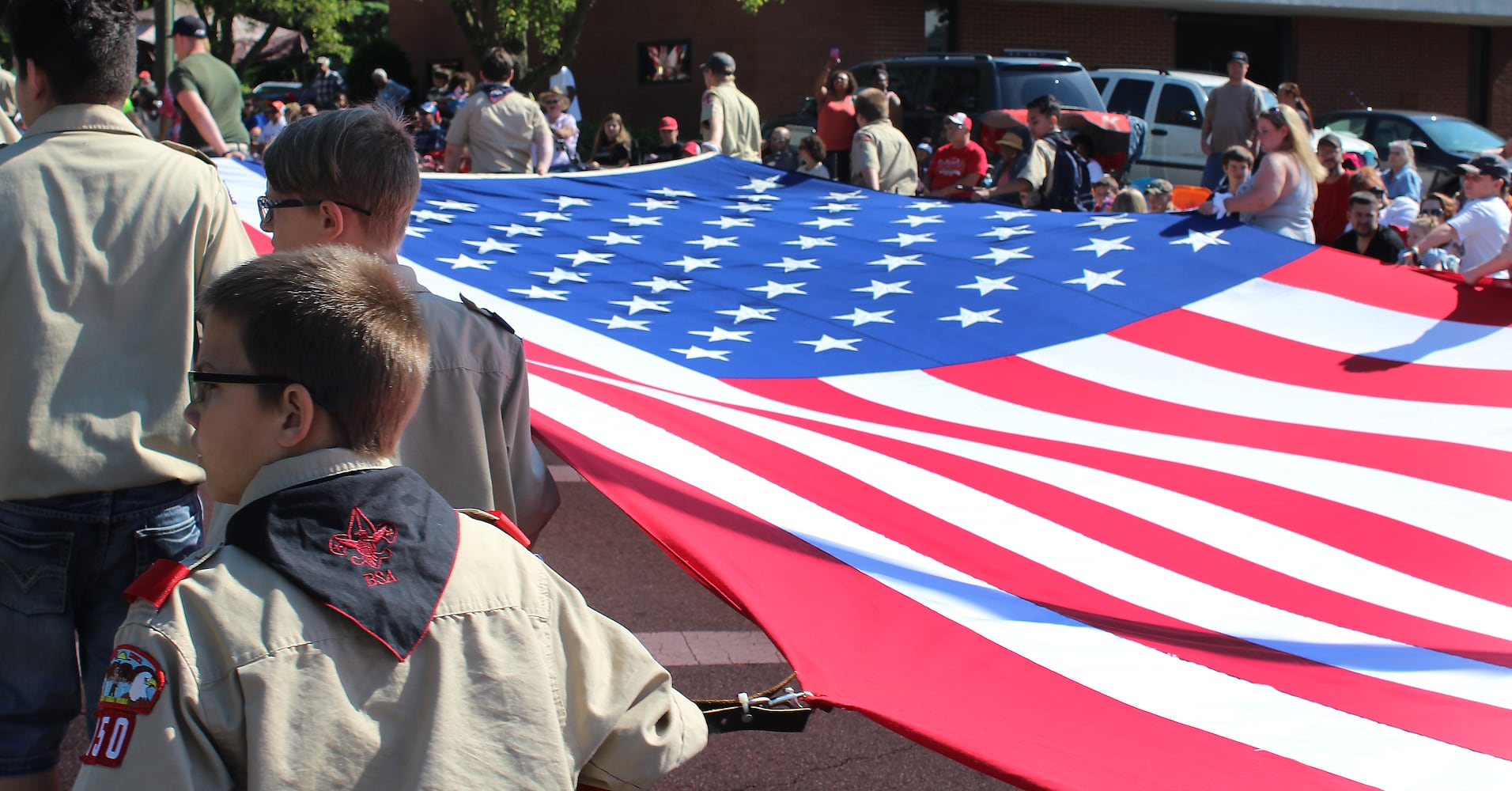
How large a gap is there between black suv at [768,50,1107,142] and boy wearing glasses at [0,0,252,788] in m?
13.4

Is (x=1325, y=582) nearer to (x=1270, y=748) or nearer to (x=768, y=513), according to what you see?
(x=1270, y=748)

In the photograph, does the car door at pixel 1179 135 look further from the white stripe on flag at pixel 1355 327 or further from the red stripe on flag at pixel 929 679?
the red stripe on flag at pixel 929 679

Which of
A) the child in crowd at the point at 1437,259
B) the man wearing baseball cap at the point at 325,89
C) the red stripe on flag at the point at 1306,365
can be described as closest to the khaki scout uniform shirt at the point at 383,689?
the red stripe on flag at the point at 1306,365

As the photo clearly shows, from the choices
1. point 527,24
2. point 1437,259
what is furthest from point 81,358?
point 527,24

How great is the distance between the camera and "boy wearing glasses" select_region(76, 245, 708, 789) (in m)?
1.20

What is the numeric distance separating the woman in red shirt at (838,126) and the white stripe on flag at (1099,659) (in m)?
8.07

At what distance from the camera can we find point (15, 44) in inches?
89.6

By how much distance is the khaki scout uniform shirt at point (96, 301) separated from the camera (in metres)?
2.14

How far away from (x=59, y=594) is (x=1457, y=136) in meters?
17.8

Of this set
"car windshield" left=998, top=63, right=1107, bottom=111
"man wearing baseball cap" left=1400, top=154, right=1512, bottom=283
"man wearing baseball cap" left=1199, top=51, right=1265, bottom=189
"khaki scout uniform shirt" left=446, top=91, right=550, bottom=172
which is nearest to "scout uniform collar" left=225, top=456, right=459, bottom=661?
"man wearing baseball cap" left=1400, top=154, right=1512, bottom=283

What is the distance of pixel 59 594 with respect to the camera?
2.16 metres

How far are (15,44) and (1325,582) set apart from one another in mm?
2856

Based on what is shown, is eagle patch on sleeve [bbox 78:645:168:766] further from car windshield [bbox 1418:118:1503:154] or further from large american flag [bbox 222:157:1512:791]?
car windshield [bbox 1418:118:1503:154]

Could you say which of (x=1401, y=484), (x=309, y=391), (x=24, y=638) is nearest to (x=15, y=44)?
(x=24, y=638)
